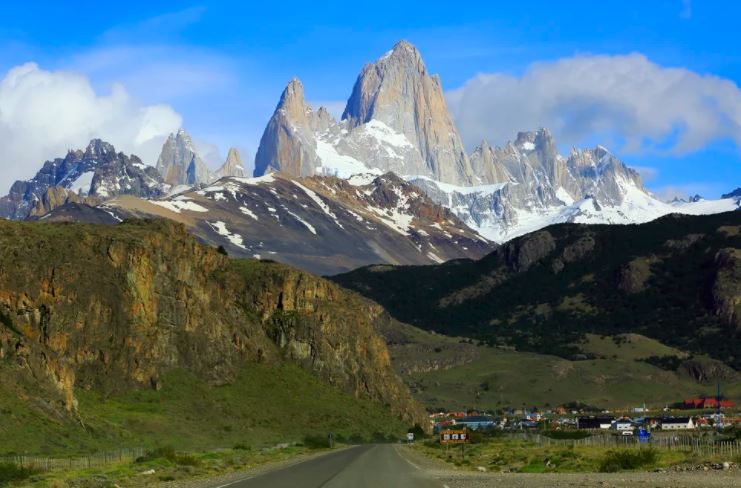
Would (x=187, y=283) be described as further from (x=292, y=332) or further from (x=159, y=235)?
(x=292, y=332)

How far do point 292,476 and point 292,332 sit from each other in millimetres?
126613

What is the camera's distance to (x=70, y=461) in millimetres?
89125

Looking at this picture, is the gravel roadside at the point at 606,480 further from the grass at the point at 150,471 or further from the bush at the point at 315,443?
the bush at the point at 315,443

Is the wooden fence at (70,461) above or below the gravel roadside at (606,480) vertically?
above

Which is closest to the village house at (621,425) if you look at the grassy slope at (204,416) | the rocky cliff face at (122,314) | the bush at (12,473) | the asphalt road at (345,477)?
the grassy slope at (204,416)

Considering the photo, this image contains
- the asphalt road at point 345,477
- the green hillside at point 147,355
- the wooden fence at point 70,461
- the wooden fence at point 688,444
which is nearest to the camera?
the asphalt road at point 345,477

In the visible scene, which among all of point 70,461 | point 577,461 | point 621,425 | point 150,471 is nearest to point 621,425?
point 621,425

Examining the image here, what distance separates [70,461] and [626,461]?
42534 millimetres

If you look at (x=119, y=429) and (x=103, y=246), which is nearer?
(x=119, y=429)

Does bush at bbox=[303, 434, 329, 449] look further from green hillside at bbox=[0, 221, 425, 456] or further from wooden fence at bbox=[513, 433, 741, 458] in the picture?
wooden fence at bbox=[513, 433, 741, 458]

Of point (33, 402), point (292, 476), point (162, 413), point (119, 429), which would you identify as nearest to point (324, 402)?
point (162, 413)

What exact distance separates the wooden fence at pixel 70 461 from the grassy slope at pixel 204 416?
669 cm

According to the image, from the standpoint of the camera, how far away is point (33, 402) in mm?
116500

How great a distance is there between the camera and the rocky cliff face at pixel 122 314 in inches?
5507
